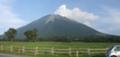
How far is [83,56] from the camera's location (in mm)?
42750

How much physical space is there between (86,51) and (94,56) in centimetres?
370

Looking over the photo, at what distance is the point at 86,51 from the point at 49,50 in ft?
20.8

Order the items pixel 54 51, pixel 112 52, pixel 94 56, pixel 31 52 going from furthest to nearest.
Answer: pixel 31 52 → pixel 54 51 → pixel 94 56 → pixel 112 52

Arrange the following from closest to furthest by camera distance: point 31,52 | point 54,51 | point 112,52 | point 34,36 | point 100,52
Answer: point 112,52
point 100,52
point 54,51
point 31,52
point 34,36

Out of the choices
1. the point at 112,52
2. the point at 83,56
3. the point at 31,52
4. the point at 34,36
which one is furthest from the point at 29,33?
the point at 112,52

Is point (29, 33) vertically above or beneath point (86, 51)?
above

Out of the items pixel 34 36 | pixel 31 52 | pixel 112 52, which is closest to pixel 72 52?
pixel 31 52

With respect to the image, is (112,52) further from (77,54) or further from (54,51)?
(54,51)

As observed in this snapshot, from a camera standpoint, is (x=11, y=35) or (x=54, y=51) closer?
(x=54, y=51)

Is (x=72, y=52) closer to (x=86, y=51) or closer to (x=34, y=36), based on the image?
(x=86, y=51)

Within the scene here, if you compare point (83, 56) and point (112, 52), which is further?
point (83, 56)

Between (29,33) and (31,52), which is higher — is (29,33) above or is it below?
above

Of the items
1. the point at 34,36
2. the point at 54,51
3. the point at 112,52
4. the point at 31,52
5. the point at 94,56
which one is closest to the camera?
the point at 112,52

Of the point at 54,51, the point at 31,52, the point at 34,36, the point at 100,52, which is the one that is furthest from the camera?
the point at 34,36
